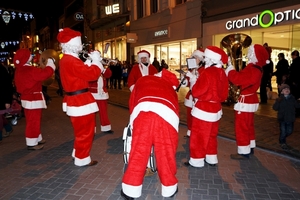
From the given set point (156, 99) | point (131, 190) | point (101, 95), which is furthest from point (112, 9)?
point (131, 190)

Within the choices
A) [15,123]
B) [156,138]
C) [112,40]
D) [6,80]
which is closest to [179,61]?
[112,40]

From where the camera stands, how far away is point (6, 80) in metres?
6.46

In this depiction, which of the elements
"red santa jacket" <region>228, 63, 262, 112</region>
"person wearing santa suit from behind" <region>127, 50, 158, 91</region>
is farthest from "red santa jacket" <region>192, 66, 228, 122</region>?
"person wearing santa suit from behind" <region>127, 50, 158, 91</region>

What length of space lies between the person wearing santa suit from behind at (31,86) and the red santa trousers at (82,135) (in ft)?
4.58

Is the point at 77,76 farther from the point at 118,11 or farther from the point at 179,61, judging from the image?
the point at 118,11

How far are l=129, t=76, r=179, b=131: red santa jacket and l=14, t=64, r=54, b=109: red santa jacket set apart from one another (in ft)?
9.20

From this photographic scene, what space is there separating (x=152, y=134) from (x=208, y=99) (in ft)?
5.32

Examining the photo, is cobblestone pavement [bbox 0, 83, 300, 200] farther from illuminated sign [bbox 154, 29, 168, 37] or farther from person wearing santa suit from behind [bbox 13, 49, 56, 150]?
illuminated sign [bbox 154, 29, 168, 37]

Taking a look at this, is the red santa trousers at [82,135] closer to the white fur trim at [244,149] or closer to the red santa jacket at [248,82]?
the red santa jacket at [248,82]

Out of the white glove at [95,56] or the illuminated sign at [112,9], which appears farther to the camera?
the illuminated sign at [112,9]

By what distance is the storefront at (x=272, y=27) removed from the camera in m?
11.8

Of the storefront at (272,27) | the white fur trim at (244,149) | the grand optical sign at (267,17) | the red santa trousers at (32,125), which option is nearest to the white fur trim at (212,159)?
the white fur trim at (244,149)

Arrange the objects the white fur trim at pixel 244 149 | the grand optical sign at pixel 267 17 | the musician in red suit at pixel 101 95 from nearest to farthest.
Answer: the white fur trim at pixel 244 149
the musician in red suit at pixel 101 95
the grand optical sign at pixel 267 17

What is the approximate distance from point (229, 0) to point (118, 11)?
40.3ft
